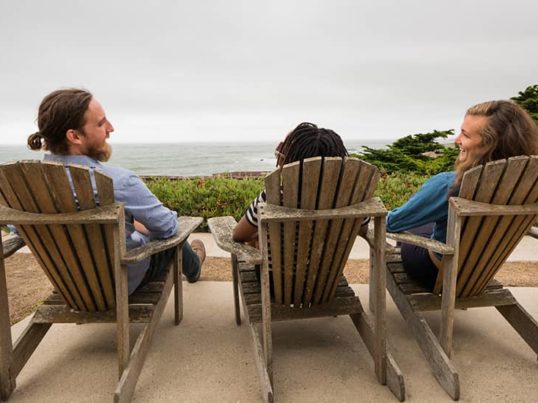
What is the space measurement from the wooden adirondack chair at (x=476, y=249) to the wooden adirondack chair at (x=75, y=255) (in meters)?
1.50

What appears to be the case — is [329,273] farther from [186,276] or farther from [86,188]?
[186,276]

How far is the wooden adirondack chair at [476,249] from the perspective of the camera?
7.38 ft

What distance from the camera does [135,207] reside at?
2.47 metres

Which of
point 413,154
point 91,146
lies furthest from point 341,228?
point 413,154

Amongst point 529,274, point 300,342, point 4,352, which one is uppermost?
point 4,352

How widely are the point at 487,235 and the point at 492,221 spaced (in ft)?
0.31

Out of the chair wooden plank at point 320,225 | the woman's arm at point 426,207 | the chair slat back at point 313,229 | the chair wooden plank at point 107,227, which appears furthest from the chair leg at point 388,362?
the chair wooden plank at point 107,227

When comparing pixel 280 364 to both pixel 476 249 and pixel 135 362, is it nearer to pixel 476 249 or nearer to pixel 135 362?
pixel 135 362

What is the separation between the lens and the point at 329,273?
2520mm

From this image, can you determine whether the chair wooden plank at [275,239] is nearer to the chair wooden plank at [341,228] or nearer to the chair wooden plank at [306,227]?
the chair wooden plank at [306,227]

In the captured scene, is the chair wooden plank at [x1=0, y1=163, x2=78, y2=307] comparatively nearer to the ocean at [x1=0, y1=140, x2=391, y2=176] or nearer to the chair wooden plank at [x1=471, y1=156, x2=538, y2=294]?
the chair wooden plank at [x1=471, y1=156, x2=538, y2=294]

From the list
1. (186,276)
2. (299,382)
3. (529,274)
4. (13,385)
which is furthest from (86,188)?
(529,274)

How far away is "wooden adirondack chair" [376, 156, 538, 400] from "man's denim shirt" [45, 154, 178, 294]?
4.41 ft

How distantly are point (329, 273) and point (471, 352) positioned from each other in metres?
1.07
